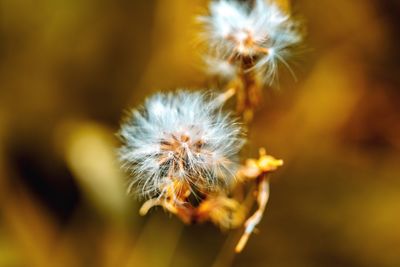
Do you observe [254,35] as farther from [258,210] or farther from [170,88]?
[170,88]

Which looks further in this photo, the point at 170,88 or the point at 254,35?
the point at 170,88

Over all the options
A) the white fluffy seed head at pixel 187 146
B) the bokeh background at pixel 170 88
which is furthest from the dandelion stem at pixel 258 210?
the bokeh background at pixel 170 88

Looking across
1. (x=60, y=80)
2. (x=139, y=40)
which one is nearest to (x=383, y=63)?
(x=139, y=40)

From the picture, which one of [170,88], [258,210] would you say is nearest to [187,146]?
[258,210]

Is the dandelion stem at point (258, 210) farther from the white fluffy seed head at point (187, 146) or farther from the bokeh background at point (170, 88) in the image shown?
the bokeh background at point (170, 88)

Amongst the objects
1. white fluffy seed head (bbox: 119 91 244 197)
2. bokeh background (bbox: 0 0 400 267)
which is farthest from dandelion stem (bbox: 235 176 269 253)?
bokeh background (bbox: 0 0 400 267)

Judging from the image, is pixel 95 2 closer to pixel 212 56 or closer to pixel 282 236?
pixel 212 56

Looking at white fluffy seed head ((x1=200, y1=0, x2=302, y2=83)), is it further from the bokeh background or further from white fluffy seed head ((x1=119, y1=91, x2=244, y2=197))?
the bokeh background
